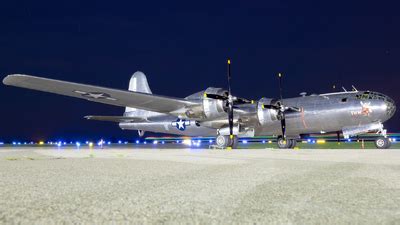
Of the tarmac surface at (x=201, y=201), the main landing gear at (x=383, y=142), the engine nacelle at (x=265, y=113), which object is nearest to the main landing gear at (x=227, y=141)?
the engine nacelle at (x=265, y=113)

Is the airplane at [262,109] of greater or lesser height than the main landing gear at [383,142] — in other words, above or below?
above

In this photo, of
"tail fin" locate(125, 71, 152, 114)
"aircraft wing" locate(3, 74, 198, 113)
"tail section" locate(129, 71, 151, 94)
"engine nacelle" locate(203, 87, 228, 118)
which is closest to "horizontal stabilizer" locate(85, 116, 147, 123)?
"tail fin" locate(125, 71, 152, 114)

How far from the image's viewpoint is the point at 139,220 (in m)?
3.21

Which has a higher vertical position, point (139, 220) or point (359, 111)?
point (359, 111)

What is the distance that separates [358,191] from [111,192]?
11.1 feet

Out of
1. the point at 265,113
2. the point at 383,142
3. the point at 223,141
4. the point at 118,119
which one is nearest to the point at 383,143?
the point at 383,142

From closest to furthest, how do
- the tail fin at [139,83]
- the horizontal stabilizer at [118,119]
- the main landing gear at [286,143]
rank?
the main landing gear at [286,143] < the horizontal stabilizer at [118,119] < the tail fin at [139,83]

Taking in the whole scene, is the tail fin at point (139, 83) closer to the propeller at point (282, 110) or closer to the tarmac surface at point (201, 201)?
the propeller at point (282, 110)

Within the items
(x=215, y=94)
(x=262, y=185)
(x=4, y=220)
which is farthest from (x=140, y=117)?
(x=4, y=220)

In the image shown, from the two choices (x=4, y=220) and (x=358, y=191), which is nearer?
(x=4, y=220)

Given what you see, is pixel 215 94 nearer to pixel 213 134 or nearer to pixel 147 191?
pixel 213 134

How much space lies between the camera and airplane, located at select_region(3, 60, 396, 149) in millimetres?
23172

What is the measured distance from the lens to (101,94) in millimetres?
23391

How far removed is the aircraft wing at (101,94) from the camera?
66.3ft
